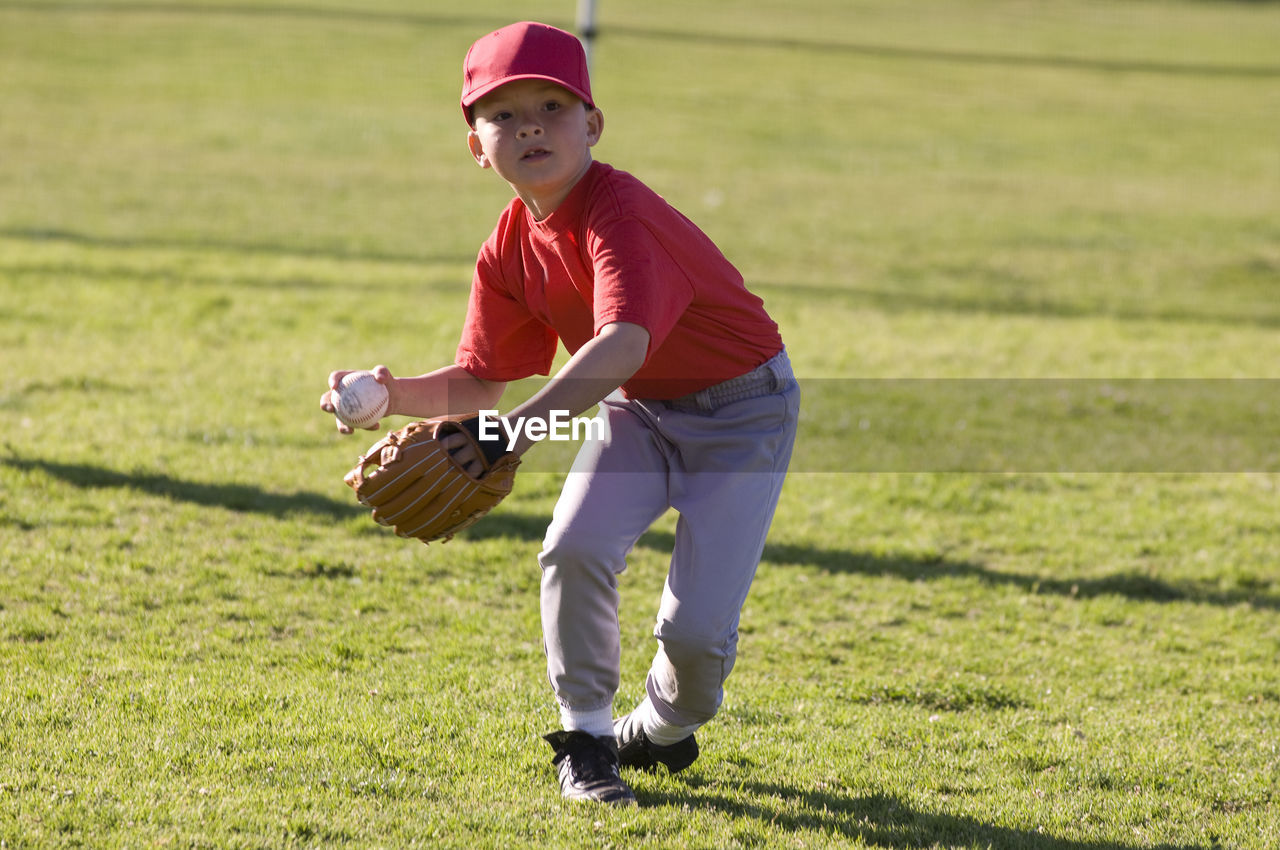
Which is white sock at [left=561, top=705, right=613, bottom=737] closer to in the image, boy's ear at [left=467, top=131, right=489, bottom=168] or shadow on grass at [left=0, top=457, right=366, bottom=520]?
boy's ear at [left=467, top=131, right=489, bottom=168]

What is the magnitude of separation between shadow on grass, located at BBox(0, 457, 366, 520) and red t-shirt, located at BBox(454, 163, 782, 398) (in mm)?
2742

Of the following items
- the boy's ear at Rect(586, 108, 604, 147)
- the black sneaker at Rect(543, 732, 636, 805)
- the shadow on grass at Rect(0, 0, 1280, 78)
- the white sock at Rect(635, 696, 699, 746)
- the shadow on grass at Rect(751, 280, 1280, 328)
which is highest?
the shadow on grass at Rect(0, 0, 1280, 78)

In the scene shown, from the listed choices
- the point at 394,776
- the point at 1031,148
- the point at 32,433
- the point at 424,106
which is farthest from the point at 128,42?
the point at 394,776

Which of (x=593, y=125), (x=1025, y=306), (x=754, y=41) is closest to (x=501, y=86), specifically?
(x=593, y=125)

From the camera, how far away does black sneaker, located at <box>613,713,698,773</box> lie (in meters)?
3.77

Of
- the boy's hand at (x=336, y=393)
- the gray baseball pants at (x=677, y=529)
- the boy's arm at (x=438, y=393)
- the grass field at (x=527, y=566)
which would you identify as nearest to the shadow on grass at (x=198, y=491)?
the grass field at (x=527, y=566)

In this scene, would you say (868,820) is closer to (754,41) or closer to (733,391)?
(733,391)

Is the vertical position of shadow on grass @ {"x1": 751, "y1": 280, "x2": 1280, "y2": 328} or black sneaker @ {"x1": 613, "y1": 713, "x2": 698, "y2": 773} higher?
shadow on grass @ {"x1": 751, "y1": 280, "x2": 1280, "y2": 328}

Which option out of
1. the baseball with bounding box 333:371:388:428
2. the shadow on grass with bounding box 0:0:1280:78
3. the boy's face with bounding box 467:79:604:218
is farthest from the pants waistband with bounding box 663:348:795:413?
the shadow on grass with bounding box 0:0:1280:78

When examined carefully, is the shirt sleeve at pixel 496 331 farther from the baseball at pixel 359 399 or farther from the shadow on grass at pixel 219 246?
the shadow on grass at pixel 219 246

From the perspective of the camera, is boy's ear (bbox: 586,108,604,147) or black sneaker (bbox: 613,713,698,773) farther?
black sneaker (bbox: 613,713,698,773)

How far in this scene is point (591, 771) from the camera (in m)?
3.56

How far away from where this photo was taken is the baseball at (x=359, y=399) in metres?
3.27

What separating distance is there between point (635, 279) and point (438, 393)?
0.79 m
